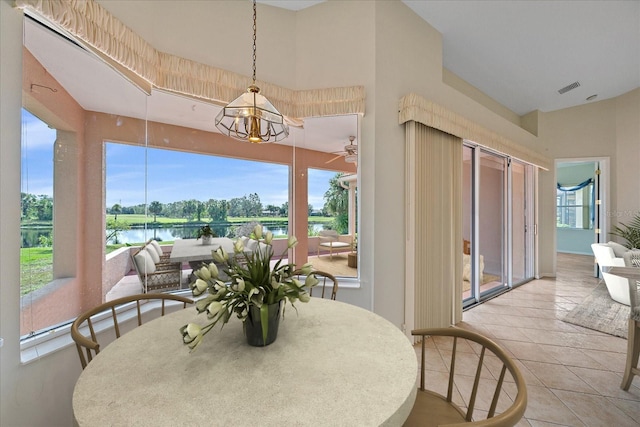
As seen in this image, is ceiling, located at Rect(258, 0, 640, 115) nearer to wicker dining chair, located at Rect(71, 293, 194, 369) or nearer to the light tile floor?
wicker dining chair, located at Rect(71, 293, 194, 369)

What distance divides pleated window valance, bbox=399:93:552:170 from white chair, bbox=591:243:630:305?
1924 mm

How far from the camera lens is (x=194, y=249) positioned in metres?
2.55

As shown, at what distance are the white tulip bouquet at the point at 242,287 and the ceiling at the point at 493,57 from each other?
61.3 inches

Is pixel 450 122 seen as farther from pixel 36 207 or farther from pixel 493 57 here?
pixel 36 207

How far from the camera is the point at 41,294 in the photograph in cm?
142

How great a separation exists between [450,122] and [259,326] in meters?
2.82

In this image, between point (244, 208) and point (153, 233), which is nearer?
point (153, 233)

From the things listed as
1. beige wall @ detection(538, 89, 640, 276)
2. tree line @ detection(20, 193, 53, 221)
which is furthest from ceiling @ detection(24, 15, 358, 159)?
beige wall @ detection(538, 89, 640, 276)

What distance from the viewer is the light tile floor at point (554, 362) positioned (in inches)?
67.3

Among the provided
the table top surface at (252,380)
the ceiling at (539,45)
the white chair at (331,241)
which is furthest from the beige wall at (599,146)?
the table top surface at (252,380)

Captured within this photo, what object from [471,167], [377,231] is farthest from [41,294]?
[471,167]

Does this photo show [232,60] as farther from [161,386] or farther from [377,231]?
[161,386]

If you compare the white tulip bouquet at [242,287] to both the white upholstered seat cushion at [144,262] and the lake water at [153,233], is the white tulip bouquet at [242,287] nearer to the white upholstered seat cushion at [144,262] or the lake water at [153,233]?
the lake water at [153,233]

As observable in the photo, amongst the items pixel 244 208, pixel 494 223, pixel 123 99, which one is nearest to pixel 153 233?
pixel 244 208
